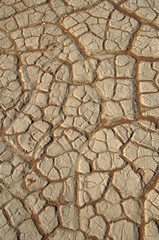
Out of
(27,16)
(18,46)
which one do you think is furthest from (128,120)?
(27,16)

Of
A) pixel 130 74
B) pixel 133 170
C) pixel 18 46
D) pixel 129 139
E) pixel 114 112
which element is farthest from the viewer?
pixel 18 46

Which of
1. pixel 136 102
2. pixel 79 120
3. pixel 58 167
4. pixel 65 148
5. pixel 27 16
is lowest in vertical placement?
pixel 58 167

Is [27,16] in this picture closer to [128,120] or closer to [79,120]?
[79,120]

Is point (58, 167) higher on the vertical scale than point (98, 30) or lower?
lower

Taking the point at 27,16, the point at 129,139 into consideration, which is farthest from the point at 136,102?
the point at 27,16

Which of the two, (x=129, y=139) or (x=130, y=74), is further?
(x=130, y=74)

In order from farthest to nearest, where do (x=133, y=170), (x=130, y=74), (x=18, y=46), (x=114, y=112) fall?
(x=18, y=46), (x=130, y=74), (x=114, y=112), (x=133, y=170)
